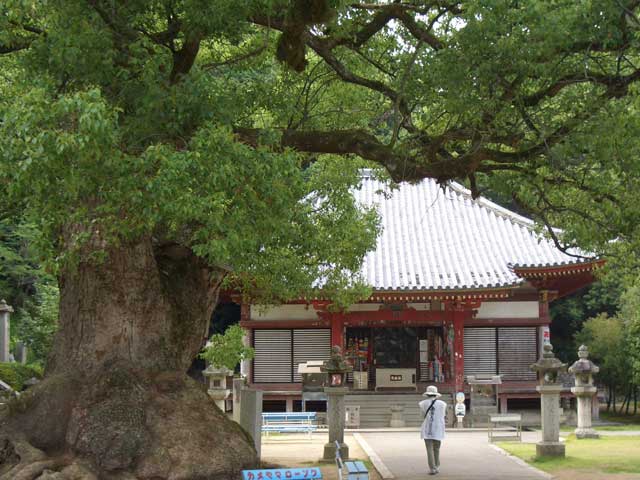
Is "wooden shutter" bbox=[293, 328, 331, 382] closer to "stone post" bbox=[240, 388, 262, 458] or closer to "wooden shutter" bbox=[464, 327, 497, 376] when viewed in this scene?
"wooden shutter" bbox=[464, 327, 497, 376]

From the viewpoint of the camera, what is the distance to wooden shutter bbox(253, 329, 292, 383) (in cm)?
2677

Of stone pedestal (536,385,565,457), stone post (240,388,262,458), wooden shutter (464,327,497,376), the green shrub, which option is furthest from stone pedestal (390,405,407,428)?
stone post (240,388,262,458)

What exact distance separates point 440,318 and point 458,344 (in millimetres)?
1030

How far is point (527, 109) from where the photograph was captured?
403 inches

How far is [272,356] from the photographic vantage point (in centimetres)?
2684

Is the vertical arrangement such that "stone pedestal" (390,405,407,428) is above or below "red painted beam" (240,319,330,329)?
below

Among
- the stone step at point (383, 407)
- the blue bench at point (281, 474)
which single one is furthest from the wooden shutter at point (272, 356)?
the blue bench at point (281, 474)

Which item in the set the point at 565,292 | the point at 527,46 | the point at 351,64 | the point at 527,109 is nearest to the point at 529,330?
the point at 565,292

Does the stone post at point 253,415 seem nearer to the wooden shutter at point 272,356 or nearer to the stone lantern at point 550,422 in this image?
the stone lantern at point 550,422

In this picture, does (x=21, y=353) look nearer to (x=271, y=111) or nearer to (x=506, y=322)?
(x=506, y=322)

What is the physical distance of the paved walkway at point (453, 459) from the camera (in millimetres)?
13266

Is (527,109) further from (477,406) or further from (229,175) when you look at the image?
(477,406)

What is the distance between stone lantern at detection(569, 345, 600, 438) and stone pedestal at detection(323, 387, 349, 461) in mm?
7413

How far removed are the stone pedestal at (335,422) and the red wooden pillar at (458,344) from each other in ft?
35.2
